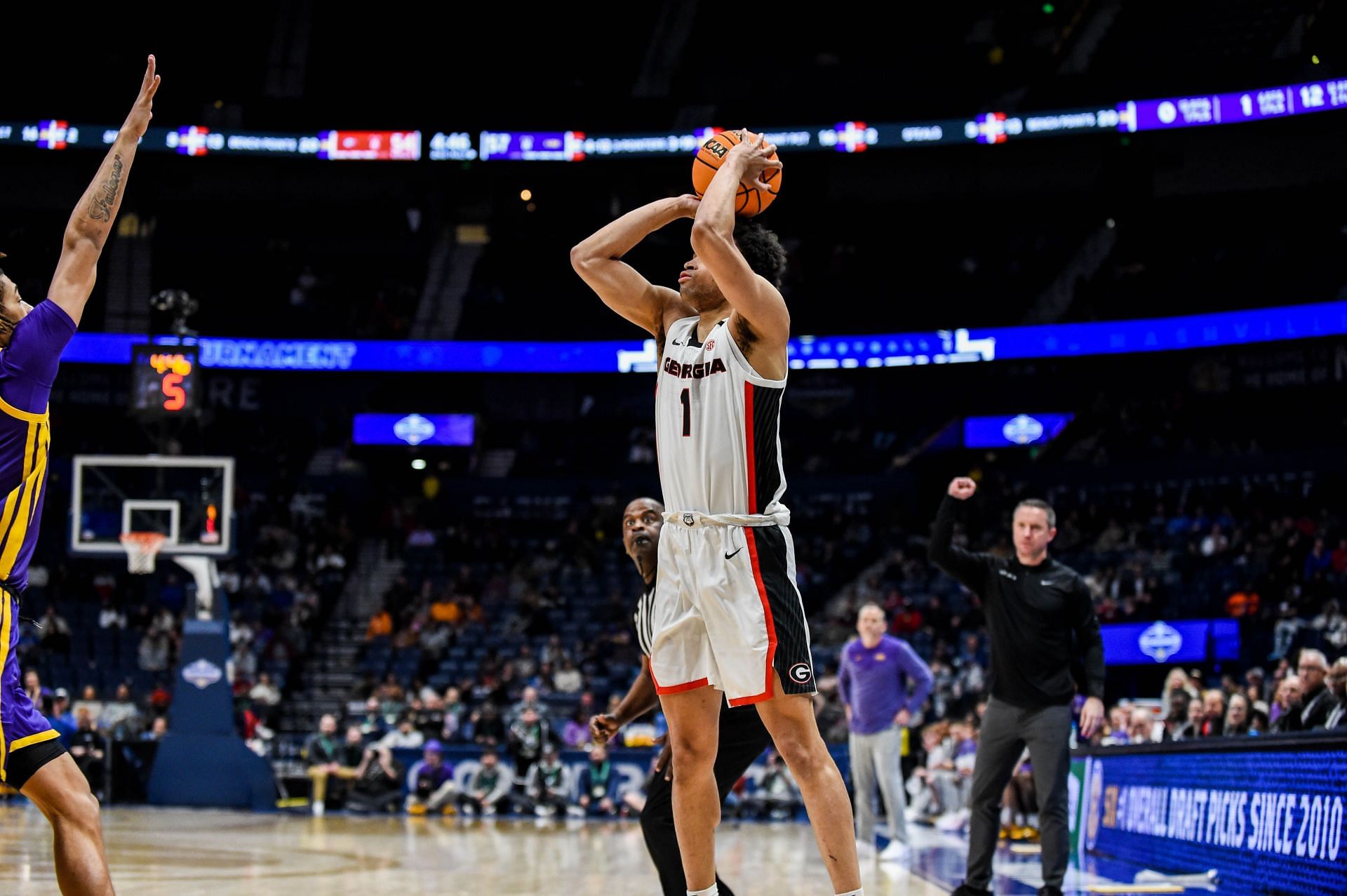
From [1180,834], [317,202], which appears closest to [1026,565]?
[1180,834]

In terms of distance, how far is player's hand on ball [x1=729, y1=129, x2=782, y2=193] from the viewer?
456 cm

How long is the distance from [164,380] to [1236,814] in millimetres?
11666

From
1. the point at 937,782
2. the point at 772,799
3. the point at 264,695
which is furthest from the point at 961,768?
the point at 264,695

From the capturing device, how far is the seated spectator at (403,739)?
17344 mm

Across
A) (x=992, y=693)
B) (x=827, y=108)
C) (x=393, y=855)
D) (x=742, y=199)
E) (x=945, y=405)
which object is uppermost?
(x=827, y=108)

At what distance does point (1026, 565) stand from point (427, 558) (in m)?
21.1

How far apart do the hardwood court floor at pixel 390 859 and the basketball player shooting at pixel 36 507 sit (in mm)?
3573

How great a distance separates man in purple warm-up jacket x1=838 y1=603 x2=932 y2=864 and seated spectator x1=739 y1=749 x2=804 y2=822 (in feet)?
17.4

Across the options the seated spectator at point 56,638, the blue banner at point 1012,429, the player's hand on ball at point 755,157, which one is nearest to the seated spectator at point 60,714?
the seated spectator at point 56,638

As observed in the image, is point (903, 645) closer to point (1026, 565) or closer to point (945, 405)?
point (1026, 565)

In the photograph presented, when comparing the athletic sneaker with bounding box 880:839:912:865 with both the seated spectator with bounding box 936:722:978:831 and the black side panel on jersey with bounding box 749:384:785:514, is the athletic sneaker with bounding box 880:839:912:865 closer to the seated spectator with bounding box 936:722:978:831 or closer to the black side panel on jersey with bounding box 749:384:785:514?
the seated spectator with bounding box 936:722:978:831

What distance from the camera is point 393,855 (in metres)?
10.5

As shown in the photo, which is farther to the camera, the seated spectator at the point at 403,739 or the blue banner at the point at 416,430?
the blue banner at the point at 416,430

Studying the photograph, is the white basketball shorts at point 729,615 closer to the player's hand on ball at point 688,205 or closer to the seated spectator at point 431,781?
the player's hand on ball at point 688,205
